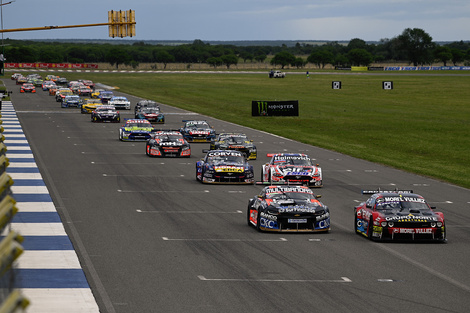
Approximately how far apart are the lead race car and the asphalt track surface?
1.14 feet

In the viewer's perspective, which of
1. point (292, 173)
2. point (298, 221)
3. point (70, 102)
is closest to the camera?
point (298, 221)

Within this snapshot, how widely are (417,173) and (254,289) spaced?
943 inches

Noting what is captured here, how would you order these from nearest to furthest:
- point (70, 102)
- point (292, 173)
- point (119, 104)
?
point (292, 173), point (119, 104), point (70, 102)

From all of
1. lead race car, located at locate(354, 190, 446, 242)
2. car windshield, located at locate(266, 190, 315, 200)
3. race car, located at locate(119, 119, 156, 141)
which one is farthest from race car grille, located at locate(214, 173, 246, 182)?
race car, located at locate(119, 119, 156, 141)

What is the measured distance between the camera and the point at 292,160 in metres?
34.7

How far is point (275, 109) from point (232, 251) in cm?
6084

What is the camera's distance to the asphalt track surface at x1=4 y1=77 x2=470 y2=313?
1592cm

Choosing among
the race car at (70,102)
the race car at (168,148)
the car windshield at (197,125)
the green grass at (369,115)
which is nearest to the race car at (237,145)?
the race car at (168,148)

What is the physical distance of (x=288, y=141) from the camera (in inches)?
2180

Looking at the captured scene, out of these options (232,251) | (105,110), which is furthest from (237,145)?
(105,110)

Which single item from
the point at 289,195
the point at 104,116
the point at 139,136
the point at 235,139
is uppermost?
the point at 289,195

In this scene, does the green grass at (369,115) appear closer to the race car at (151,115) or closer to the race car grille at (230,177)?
the race car at (151,115)

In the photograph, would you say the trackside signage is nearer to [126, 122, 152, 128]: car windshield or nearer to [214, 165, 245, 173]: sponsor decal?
[126, 122, 152, 128]: car windshield

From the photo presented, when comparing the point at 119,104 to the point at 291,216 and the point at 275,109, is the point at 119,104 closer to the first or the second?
the point at 275,109
